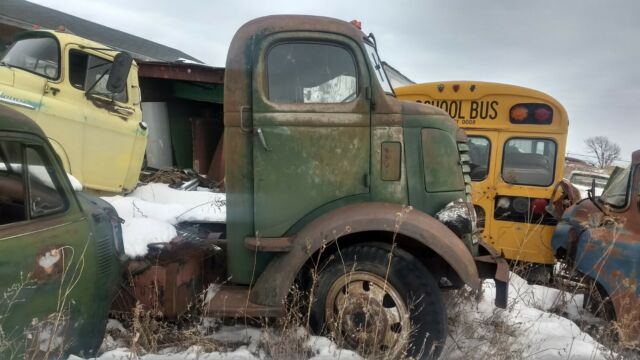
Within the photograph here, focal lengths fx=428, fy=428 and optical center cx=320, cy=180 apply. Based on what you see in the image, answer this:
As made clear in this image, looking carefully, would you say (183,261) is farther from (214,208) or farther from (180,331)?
(214,208)

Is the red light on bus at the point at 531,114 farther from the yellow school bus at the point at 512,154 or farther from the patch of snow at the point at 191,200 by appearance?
the patch of snow at the point at 191,200

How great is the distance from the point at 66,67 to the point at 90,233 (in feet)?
12.2

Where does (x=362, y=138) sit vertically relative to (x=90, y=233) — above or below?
above

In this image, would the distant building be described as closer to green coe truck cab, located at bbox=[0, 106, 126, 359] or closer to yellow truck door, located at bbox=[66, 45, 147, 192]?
yellow truck door, located at bbox=[66, 45, 147, 192]

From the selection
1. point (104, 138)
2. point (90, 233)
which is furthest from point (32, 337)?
point (104, 138)

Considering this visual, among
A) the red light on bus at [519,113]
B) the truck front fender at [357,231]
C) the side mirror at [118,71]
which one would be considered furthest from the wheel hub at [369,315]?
the side mirror at [118,71]

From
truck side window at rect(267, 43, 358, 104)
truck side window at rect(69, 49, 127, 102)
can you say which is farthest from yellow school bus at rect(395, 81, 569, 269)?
truck side window at rect(69, 49, 127, 102)

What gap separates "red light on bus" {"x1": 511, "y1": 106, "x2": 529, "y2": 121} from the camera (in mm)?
5684

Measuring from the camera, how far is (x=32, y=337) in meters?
2.19

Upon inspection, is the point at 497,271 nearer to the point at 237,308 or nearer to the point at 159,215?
the point at 237,308

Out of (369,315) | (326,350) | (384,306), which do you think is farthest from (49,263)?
(384,306)

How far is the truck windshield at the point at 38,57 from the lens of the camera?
5.36m

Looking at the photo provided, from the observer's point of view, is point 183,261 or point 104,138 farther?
point 104,138

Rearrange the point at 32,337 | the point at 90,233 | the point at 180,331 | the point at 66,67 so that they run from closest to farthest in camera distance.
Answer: the point at 32,337 → the point at 90,233 → the point at 180,331 → the point at 66,67
